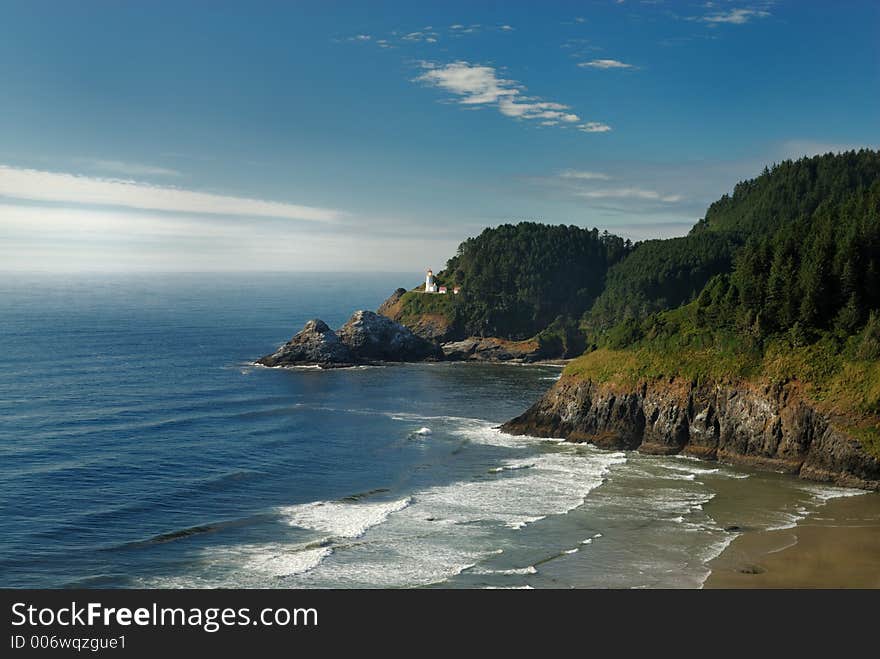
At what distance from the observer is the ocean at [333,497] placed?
36.7 m

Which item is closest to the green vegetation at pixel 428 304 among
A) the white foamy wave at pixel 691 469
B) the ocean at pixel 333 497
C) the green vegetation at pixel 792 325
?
the ocean at pixel 333 497

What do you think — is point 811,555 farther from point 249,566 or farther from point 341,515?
point 249,566

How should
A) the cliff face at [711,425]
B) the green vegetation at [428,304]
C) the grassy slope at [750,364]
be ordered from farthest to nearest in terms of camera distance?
the green vegetation at [428,304] < the grassy slope at [750,364] < the cliff face at [711,425]

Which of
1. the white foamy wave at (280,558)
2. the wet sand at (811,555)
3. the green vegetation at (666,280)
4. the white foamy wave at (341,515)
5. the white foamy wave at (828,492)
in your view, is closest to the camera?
the wet sand at (811,555)

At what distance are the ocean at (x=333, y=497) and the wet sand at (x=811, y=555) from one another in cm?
109

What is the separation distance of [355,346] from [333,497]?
7825 centimetres

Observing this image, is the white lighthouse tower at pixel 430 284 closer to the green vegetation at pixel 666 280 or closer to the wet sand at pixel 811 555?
the green vegetation at pixel 666 280

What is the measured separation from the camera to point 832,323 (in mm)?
59906

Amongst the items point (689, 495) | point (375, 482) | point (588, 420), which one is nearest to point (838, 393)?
point (689, 495)

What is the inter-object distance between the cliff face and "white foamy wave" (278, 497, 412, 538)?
2382cm

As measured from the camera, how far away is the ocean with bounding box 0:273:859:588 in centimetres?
3666

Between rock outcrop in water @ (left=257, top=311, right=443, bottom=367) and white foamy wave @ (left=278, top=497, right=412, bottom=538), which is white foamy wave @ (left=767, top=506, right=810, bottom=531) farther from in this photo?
rock outcrop in water @ (left=257, top=311, right=443, bottom=367)

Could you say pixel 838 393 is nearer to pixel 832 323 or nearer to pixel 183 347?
pixel 832 323

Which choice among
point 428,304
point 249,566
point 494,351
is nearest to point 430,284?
point 428,304
